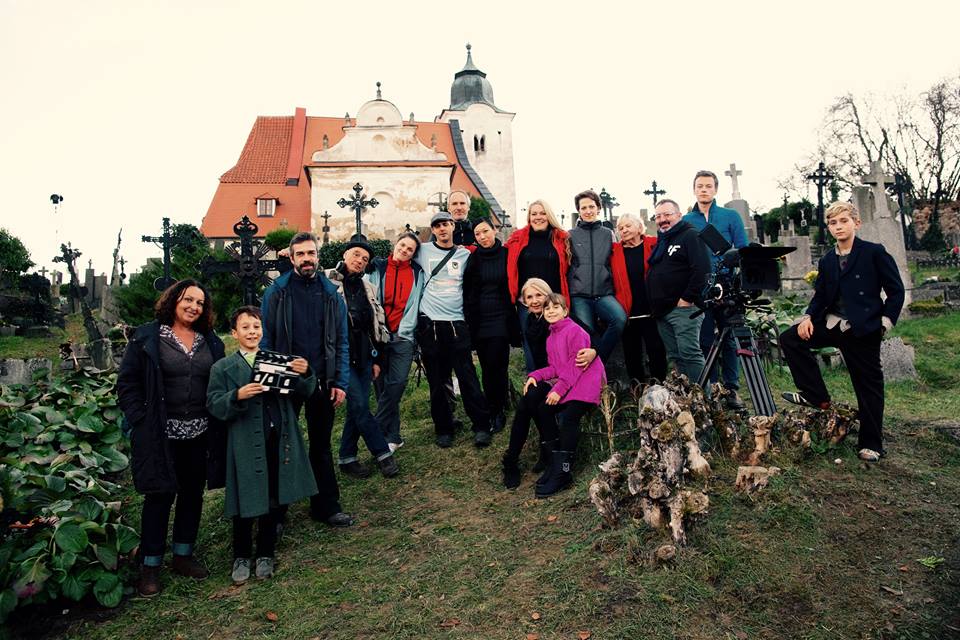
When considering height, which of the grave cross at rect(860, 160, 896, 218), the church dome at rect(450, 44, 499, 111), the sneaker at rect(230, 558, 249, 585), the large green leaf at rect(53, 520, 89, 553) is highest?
the church dome at rect(450, 44, 499, 111)

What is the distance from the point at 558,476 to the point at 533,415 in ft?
1.43

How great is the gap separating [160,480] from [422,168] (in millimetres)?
32804

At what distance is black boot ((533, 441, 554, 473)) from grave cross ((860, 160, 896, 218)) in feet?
34.1

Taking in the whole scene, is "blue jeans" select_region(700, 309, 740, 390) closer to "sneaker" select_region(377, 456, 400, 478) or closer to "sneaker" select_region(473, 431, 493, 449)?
"sneaker" select_region(473, 431, 493, 449)

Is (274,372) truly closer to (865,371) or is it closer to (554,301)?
(554,301)

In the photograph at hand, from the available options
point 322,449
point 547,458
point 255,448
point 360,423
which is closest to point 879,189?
point 547,458

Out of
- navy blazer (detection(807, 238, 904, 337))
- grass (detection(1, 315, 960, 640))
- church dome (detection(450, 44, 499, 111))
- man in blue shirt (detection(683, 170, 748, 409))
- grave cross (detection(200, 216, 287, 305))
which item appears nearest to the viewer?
grass (detection(1, 315, 960, 640))

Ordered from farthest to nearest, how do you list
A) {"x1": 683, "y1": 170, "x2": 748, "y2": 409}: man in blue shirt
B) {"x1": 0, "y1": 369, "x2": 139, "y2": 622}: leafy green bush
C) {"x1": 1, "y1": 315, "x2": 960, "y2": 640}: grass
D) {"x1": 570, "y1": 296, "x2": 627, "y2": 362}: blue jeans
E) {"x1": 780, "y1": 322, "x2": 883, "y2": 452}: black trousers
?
{"x1": 683, "y1": 170, "x2": 748, "y2": 409}: man in blue shirt < {"x1": 570, "y1": 296, "x2": 627, "y2": 362}: blue jeans < {"x1": 780, "y1": 322, "x2": 883, "y2": 452}: black trousers < {"x1": 0, "y1": 369, "x2": 139, "y2": 622}: leafy green bush < {"x1": 1, "y1": 315, "x2": 960, "y2": 640}: grass

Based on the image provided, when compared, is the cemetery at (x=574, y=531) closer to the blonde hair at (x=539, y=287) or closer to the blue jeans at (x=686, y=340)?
the blue jeans at (x=686, y=340)

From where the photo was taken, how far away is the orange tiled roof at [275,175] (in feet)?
115

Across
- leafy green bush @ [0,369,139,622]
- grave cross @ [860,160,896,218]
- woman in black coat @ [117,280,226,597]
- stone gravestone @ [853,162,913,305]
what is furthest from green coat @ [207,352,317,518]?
grave cross @ [860,160,896,218]

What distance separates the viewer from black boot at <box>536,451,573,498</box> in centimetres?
439

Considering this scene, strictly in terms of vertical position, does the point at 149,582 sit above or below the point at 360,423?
below

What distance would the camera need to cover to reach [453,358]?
541 cm
